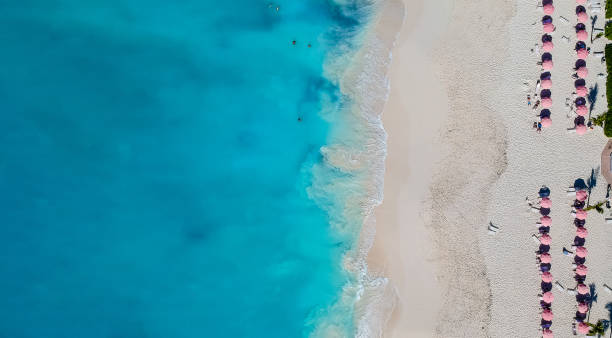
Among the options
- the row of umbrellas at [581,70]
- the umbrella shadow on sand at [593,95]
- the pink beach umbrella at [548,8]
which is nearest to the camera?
the pink beach umbrella at [548,8]

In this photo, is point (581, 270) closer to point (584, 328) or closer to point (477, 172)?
point (584, 328)

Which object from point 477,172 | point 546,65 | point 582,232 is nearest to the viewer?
point 546,65

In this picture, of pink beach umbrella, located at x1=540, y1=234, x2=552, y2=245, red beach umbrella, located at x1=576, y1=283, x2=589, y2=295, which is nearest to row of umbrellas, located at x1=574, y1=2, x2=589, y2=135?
pink beach umbrella, located at x1=540, y1=234, x2=552, y2=245

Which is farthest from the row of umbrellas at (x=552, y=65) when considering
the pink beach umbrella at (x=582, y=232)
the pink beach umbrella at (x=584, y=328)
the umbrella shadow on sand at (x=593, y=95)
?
the pink beach umbrella at (x=584, y=328)

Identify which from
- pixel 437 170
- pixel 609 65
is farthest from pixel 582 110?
pixel 437 170

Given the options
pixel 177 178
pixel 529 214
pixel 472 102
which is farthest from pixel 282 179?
pixel 529 214

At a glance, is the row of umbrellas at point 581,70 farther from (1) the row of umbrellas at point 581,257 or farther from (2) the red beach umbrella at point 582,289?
(2) the red beach umbrella at point 582,289

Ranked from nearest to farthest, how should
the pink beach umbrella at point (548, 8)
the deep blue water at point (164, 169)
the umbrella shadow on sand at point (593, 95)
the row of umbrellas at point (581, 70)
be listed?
the pink beach umbrella at point (548, 8) → the row of umbrellas at point (581, 70) → the umbrella shadow on sand at point (593, 95) → the deep blue water at point (164, 169)

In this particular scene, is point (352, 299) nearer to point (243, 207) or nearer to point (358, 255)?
point (358, 255)

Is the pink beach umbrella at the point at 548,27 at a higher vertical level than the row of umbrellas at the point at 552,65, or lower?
higher
